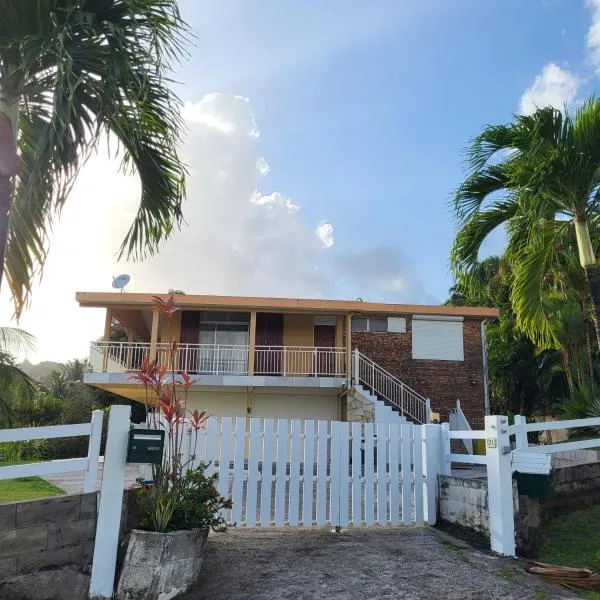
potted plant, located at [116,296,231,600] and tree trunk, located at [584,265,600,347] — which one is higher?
tree trunk, located at [584,265,600,347]

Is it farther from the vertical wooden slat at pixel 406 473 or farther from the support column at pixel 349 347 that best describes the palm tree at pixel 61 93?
the support column at pixel 349 347

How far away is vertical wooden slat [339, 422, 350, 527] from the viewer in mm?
6188

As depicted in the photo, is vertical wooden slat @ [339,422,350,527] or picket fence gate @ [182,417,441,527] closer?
picket fence gate @ [182,417,441,527]

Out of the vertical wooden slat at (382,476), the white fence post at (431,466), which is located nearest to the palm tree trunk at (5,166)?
the vertical wooden slat at (382,476)

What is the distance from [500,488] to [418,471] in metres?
1.07

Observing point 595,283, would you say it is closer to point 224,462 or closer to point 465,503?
point 465,503

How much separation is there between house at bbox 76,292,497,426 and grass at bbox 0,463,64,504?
6.08m

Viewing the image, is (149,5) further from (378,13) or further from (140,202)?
(378,13)

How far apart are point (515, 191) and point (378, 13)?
11.0 feet

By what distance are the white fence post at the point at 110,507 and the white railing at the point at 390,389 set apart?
38.2ft

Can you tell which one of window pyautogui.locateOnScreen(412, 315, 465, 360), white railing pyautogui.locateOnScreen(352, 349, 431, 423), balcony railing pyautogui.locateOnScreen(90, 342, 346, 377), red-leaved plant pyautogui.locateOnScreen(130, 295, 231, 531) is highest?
window pyautogui.locateOnScreen(412, 315, 465, 360)

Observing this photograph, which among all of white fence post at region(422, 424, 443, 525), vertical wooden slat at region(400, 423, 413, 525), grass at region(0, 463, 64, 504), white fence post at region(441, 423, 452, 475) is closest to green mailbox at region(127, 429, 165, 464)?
vertical wooden slat at region(400, 423, 413, 525)

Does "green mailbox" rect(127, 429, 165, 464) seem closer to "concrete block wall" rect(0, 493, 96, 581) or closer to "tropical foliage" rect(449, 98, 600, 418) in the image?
"concrete block wall" rect(0, 493, 96, 581)

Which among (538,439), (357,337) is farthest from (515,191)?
(538,439)
